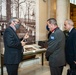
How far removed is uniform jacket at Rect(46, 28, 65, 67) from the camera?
3.64m

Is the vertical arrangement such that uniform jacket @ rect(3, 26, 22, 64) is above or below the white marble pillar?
below

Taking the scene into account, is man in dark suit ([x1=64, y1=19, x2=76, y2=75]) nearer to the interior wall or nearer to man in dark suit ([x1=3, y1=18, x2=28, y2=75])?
man in dark suit ([x1=3, y1=18, x2=28, y2=75])

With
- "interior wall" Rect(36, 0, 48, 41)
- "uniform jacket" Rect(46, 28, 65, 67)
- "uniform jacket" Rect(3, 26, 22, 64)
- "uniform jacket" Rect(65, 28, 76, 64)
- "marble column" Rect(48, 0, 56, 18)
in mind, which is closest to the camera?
"uniform jacket" Rect(46, 28, 65, 67)

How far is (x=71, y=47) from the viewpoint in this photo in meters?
3.94

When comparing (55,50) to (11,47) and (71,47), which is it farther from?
(11,47)

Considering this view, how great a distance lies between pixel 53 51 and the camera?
12.0 feet

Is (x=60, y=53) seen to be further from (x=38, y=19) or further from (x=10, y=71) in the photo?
(x=38, y=19)

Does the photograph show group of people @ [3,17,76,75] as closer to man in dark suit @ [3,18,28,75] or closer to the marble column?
man in dark suit @ [3,18,28,75]

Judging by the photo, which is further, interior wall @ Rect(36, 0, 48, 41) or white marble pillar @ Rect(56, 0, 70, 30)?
white marble pillar @ Rect(56, 0, 70, 30)

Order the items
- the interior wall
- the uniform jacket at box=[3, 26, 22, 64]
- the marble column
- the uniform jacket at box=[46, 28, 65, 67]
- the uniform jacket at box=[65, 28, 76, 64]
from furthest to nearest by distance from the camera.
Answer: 1. the marble column
2. the interior wall
3. the uniform jacket at box=[65, 28, 76, 64]
4. the uniform jacket at box=[3, 26, 22, 64]
5. the uniform jacket at box=[46, 28, 65, 67]

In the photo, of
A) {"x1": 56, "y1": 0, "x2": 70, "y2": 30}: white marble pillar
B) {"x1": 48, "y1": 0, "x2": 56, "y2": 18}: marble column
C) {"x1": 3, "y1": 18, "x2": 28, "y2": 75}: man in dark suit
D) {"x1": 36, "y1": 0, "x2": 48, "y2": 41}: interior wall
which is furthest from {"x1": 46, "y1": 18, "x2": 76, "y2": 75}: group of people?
{"x1": 48, "y1": 0, "x2": 56, "y2": 18}: marble column

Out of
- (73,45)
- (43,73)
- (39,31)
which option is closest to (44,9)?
(39,31)

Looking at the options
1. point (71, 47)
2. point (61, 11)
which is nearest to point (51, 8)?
point (61, 11)

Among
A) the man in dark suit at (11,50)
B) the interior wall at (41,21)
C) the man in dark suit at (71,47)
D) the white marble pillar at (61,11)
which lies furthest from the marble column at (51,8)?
the man in dark suit at (11,50)
